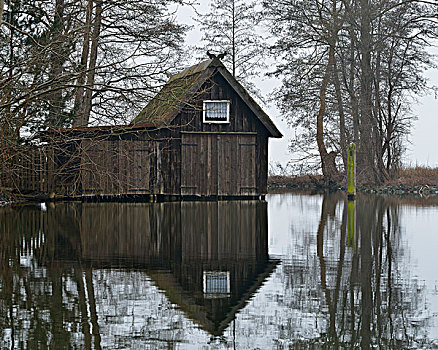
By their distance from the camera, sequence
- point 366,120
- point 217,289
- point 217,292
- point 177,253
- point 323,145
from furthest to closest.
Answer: point 323,145, point 366,120, point 177,253, point 217,289, point 217,292

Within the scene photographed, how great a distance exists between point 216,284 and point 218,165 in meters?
20.3

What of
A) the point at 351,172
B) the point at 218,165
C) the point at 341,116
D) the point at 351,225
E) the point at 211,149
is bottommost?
the point at 351,225

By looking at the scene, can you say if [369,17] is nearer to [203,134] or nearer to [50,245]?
[203,134]

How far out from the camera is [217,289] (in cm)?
635

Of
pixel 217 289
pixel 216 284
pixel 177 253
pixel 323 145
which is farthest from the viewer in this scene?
pixel 323 145

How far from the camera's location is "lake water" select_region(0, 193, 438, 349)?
15.0 ft

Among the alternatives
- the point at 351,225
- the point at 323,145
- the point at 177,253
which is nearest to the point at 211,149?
the point at 323,145

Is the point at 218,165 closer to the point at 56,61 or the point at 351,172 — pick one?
the point at 351,172

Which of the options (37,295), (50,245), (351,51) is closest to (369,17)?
(351,51)

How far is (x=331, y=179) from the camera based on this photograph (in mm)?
37156

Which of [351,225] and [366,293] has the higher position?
[351,225]

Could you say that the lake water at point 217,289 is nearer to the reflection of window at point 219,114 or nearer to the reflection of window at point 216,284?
the reflection of window at point 216,284

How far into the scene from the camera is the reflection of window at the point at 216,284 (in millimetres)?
6070

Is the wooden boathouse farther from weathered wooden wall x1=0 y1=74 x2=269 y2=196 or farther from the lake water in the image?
the lake water
